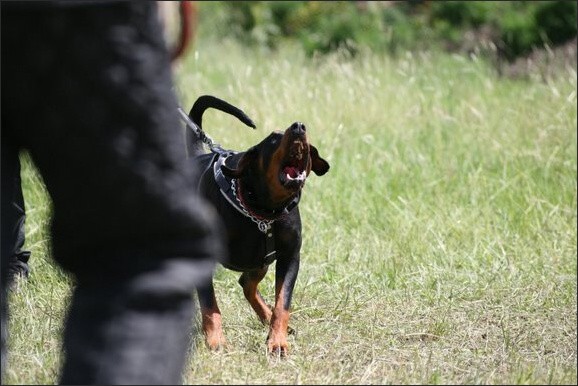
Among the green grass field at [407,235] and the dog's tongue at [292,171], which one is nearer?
the green grass field at [407,235]

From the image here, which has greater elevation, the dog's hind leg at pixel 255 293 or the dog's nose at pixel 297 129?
the dog's nose at pixel 297 129

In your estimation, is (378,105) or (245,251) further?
(378,105)

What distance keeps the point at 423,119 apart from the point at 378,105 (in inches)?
13.4

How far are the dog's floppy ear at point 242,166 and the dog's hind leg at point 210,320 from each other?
41 cm

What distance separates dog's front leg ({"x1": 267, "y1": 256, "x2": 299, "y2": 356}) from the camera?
139 inches

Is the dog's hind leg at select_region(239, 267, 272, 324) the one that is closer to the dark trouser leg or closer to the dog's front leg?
the dog's front leg

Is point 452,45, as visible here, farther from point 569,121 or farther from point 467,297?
point 467,297

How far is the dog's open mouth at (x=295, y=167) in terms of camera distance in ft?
12.0

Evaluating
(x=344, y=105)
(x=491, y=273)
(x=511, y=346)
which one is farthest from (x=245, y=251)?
(x=344, y=105)

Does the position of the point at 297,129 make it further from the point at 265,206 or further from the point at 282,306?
the point at 282,306

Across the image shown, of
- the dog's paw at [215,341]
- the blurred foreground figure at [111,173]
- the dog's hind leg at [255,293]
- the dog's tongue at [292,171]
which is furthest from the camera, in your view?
the dog's hind leg at [255,293]

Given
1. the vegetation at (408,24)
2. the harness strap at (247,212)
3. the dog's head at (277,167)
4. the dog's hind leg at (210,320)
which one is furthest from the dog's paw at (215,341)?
the vegetation at (408,24)

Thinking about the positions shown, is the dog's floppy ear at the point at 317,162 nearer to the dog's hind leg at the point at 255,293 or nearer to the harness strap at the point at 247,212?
the harness strap at the point at 247,212

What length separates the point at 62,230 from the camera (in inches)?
71.0
